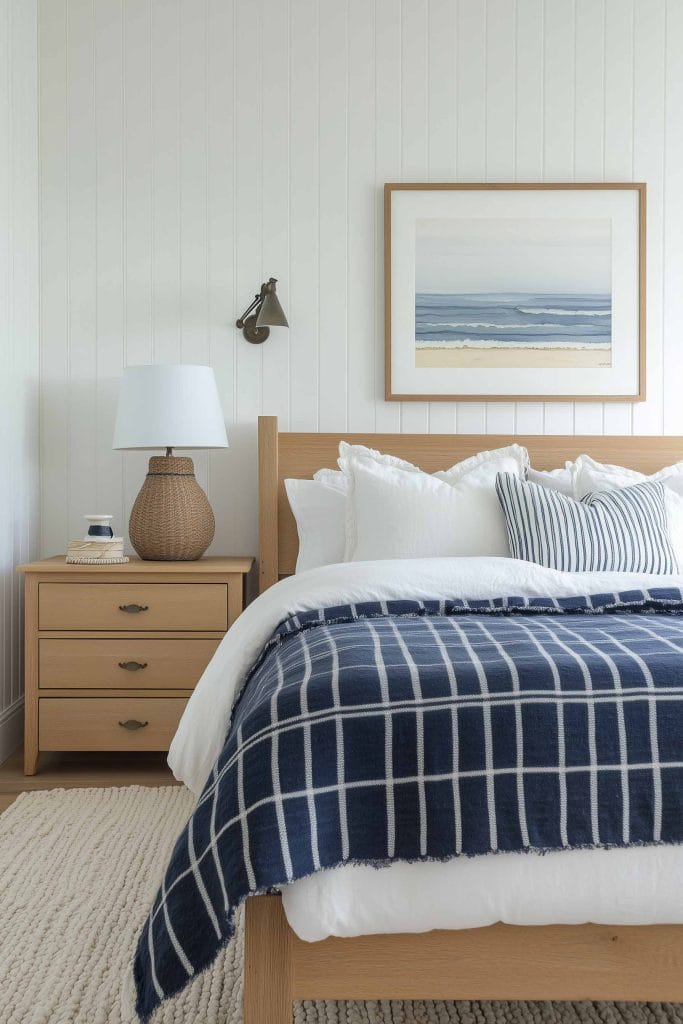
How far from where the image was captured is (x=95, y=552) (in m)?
2.71

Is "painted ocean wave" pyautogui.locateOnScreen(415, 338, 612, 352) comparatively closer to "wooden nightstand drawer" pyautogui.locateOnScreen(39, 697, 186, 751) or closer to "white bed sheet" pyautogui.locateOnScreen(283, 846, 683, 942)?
"wooden nightstand drawer" pyautogui.locateOnScreen(39, 697, 186, 751)

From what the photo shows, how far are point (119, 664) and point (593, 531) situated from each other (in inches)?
57.6

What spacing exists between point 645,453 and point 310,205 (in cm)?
149

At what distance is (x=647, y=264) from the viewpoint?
3.10 metres

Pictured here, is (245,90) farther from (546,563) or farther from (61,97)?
(546,563)

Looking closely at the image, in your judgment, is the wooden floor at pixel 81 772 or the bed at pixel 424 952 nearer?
the bed at pixel 424 952

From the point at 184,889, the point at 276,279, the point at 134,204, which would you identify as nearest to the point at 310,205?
the point at 276,279

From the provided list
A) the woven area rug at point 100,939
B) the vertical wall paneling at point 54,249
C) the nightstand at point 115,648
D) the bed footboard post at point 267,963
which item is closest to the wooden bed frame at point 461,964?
the bed footboard post at point 267,963

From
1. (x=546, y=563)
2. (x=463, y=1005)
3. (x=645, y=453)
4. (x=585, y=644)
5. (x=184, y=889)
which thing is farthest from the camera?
(x=645, y=453)

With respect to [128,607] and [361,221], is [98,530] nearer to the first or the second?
[128,607]

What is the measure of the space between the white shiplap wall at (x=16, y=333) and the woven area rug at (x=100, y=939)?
0.70 metres

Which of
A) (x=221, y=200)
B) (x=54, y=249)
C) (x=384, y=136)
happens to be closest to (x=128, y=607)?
(x=54, y=249)

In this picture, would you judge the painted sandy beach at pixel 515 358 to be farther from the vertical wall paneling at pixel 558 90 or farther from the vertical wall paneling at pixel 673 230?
the vertical wall paneling at pixel 558 90

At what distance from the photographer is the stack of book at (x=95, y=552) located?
2701 mm
